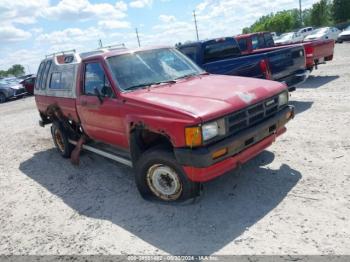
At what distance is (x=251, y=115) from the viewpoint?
4.38 meters

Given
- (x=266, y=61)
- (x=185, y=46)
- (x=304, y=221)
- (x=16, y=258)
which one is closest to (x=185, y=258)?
(x=304, y=221)

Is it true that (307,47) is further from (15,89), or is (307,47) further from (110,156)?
(15,89)

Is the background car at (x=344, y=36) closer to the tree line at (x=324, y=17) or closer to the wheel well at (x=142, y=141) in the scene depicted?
the tree line at (x=324, y=17)

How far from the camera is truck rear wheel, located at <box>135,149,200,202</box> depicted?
4.23 meters

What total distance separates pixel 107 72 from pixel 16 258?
262 centimetres

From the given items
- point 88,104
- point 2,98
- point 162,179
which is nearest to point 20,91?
point 2,98

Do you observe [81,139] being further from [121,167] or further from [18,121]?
[18,121]

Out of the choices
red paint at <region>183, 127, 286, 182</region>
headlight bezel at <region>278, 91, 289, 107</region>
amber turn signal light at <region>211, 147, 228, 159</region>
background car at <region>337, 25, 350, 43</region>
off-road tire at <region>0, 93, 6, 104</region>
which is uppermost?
headlight bezel at <region>278, 91, 289, 107</region>

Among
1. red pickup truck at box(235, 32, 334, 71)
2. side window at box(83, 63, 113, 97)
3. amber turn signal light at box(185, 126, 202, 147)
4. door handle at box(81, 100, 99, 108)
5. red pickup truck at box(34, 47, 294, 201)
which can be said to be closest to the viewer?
amber turn signal light at box(185, 126, 202, 147)

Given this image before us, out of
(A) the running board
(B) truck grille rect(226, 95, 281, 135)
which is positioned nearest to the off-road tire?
(A) the running board

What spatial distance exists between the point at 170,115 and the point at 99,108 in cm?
168

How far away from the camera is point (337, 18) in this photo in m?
55.0

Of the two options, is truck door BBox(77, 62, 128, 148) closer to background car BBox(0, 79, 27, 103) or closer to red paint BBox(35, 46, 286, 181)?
red paint BBox(35, 46, 286, 181)

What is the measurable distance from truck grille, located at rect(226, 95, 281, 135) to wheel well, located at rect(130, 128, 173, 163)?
0.93m
